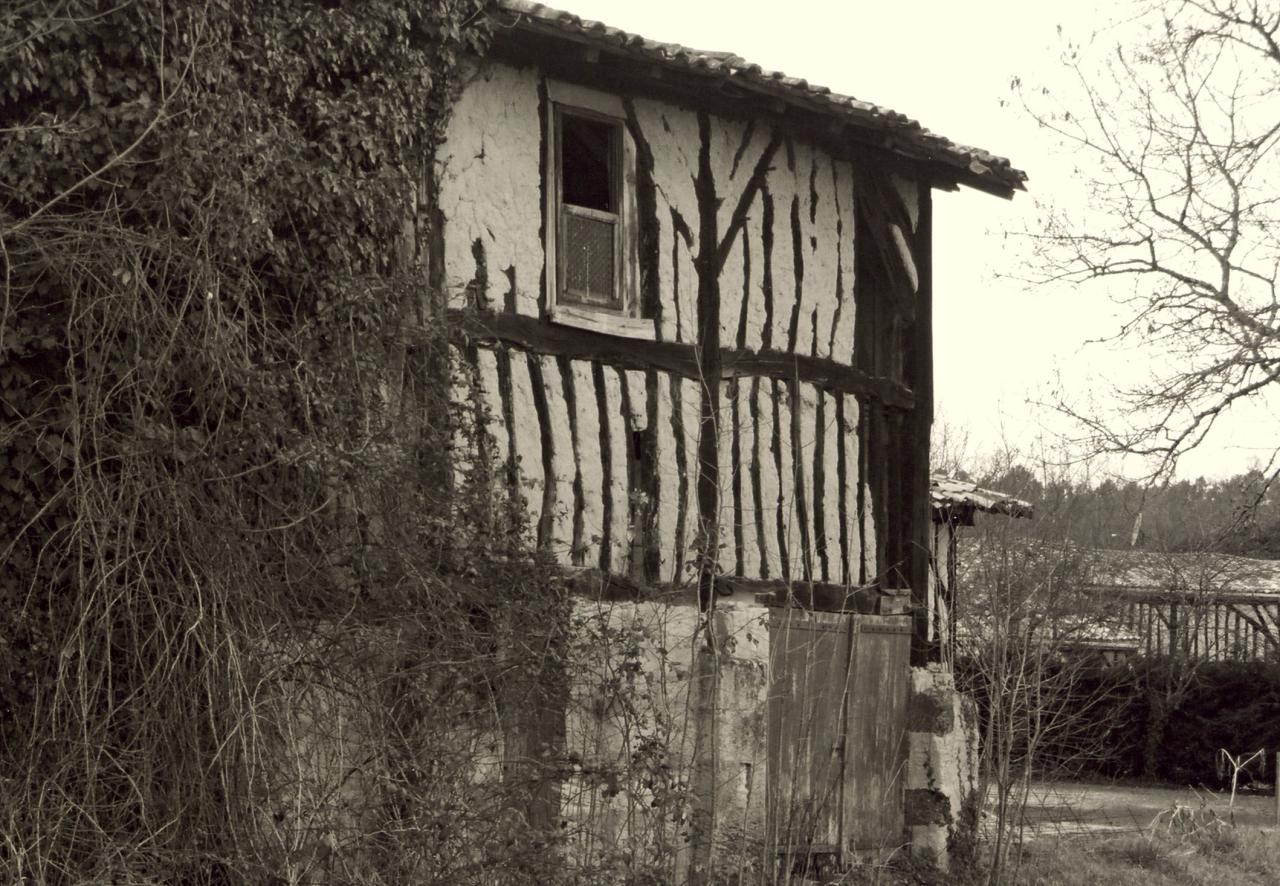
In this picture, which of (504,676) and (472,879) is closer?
(472,879)

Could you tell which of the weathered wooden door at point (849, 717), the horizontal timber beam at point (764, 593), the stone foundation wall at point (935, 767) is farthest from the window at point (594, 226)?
the stone foundation wall at point (935, 767)

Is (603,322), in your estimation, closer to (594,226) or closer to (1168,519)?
(594,226)

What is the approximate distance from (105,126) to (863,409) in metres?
5.89

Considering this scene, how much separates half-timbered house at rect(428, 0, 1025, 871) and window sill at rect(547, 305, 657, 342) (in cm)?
1

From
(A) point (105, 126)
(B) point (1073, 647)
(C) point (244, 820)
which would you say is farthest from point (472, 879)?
(B) point (1073, 647)

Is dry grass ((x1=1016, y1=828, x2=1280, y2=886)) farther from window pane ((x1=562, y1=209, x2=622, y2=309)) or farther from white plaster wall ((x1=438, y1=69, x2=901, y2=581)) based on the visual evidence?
window pane ((x1=562, y1=209, x2=622, y2=309))

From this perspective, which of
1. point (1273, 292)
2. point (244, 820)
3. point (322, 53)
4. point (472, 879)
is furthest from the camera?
point (1273, 292)

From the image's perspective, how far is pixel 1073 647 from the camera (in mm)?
20875

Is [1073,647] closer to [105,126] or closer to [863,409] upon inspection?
[863,409]

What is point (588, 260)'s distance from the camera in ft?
32.1

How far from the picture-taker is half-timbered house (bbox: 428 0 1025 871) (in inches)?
357

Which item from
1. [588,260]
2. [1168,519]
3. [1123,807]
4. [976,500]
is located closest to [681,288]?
[588,260]

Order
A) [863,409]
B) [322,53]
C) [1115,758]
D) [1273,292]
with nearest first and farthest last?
[322,53]
[863,409]
[1273,292]
[1115,758]

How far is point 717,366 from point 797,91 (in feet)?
5.96
